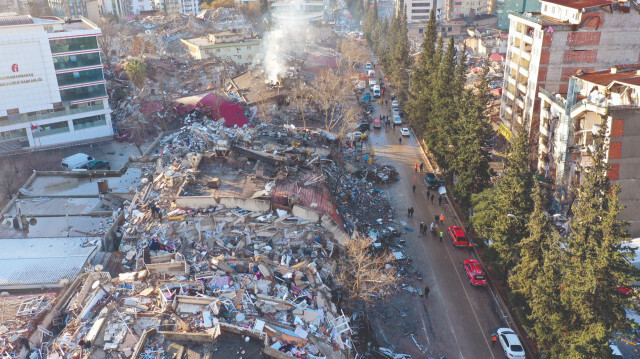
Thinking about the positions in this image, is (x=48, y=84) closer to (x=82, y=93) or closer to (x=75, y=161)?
(x=82, y=93)

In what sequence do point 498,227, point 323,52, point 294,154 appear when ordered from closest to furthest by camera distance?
point 498,227
point 294,154
point 323,52

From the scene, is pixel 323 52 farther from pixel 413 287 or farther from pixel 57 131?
pixel 413 287

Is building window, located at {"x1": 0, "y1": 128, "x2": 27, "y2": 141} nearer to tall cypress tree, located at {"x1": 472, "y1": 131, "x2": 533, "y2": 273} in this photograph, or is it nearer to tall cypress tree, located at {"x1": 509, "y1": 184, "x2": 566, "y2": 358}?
tall cypress tree, located at {"x1": 472, "y1": 131, "x2": 533, "y2": 273}

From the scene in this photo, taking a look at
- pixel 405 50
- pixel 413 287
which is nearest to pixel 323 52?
pixel 405 50

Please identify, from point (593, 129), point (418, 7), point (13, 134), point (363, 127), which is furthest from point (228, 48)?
point (418, 7)

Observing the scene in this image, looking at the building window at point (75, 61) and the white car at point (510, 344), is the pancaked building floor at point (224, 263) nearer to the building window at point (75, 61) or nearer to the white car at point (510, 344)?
the white car at point (510, 344)

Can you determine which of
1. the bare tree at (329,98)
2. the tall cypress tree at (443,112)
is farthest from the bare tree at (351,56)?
the tall cypress tree at (443,112)

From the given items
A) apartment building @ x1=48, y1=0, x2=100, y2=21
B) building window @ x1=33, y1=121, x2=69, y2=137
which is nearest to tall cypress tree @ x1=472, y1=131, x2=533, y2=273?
building window @ x1=33, y1=121, x2=69, y2=137
